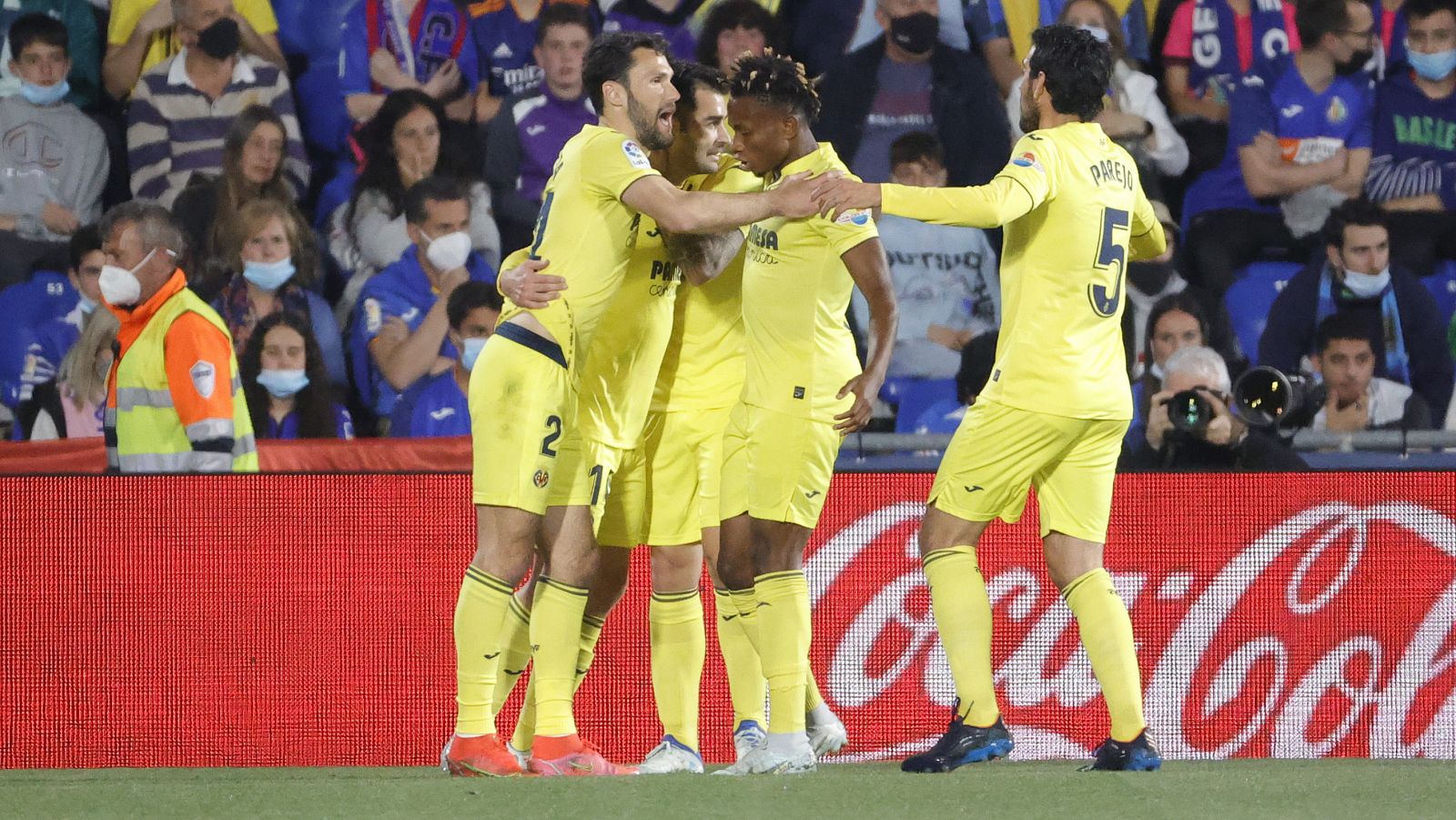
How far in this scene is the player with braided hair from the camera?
448cm

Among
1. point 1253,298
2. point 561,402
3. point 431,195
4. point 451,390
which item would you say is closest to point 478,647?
point 561,402

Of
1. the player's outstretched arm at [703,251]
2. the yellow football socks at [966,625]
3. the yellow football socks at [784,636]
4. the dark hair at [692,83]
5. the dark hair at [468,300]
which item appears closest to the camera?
the yellow football socks at [966,625]

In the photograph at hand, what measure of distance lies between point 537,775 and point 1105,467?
1.70m

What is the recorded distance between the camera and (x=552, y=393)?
14.3ft

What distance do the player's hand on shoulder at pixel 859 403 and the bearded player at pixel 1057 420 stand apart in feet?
0.83

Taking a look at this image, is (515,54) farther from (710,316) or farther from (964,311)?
(710,316)

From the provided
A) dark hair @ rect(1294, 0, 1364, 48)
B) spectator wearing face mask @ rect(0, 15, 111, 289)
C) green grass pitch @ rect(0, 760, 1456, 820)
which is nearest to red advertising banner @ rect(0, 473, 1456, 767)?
green grass pitch @ rect(0, 760, 1456, 820)

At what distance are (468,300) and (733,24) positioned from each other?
1.94 meters

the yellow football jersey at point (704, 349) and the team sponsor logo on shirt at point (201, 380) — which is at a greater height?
the yellow football jersey at point (704, 349)

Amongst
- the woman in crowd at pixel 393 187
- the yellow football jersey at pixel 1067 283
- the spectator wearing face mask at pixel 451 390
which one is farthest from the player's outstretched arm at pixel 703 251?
the woman in crowd at pixel 393 187

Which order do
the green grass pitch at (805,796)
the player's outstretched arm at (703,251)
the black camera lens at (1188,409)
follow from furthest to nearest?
the black camera lens at (1188,409) → the player's outstretched arm at (703,251) → the green grass pitch at (805,796)

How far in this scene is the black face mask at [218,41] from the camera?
330 inches

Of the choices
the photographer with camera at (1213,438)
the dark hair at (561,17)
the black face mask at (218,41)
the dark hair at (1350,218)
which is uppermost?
the dark hair at (561,17)

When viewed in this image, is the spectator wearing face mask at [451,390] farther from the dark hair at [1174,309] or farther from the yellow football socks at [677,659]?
the yellow football socks at [677,659]
